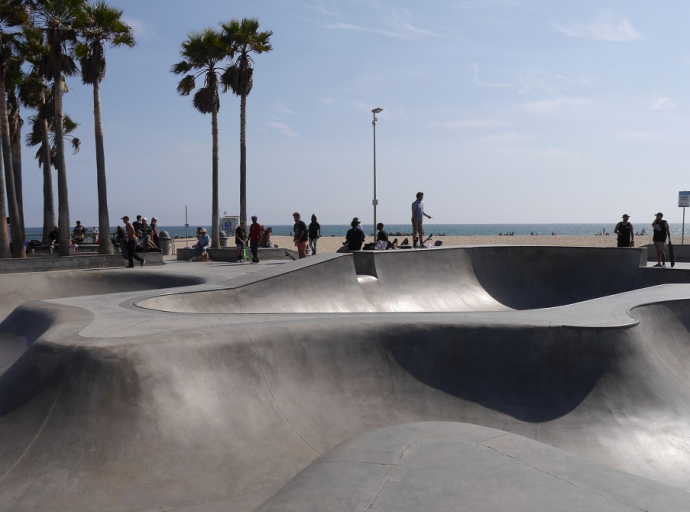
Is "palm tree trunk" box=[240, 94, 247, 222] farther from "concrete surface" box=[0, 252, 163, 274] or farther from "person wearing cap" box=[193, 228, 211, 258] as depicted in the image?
"concrete surface" box=[0, 252, 163, 274]

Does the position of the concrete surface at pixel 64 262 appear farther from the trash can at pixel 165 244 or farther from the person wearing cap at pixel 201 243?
the trash can at pixel 165 244

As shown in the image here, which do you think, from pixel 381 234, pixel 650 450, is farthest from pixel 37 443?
pixel 381 234

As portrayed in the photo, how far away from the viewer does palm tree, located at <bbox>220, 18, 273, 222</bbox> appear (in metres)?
26.7

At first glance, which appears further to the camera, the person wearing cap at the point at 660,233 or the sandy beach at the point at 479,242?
the sandy beach at the point at 479,242

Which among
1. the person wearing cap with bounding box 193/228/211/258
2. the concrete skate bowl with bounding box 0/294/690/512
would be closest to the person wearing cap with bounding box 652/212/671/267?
the concrete skate bowl with bounding box 0/294/690/512

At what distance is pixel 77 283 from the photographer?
15.9 m

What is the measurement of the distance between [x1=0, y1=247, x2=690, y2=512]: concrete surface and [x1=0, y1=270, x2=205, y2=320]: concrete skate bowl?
20.0ft

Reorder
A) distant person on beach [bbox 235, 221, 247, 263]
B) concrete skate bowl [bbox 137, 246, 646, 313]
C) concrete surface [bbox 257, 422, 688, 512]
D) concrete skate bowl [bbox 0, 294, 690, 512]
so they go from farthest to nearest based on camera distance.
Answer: distant person on beach [bbox 235, 221, 247, 263] < concrete skate bowl [bbox 137, 246, 646, 313] < concrete skate bowl [bbox 0, 294, 690, 512] < concrete surface [bbox 257, 422, 688, 512]

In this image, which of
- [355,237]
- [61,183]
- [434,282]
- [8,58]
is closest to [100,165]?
[61,183]

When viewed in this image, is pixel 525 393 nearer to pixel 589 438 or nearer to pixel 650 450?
pixel 589 438

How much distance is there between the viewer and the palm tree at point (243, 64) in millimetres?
26719

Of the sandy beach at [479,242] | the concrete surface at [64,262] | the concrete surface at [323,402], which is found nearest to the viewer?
the concrete surface at [323,402]

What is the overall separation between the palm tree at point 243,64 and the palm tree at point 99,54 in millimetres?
5969

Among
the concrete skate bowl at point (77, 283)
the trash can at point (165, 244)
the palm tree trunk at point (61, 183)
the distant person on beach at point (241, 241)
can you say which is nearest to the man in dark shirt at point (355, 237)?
the concrete skate bowl at point (77, 283)
